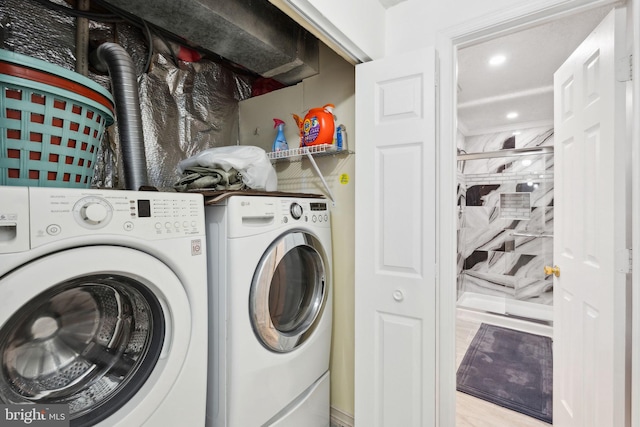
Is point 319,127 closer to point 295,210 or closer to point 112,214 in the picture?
point 295,210

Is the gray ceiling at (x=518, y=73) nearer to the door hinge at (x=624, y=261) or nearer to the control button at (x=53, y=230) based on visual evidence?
the door hinge at (x=624, y=261)

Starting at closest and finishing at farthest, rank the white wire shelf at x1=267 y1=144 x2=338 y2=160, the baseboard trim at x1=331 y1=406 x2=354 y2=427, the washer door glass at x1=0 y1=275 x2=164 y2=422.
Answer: the washer door glass at x1=0 y1=275 x2=164 y2=422 → the white wire shelf at x1=267 y1=144 x2=338 y2=160 → the baseboard trim at x1=331 y1=406 x2=354 y2=427

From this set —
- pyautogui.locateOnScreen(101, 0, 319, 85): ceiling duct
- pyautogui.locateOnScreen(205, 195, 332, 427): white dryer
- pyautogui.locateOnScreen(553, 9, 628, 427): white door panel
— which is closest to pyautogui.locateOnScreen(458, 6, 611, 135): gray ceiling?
pyautogui.locateOnScreen(553, 9, 628, 427): white door panel

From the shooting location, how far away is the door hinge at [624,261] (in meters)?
1.02

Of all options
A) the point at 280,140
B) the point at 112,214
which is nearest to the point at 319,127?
the point at 280,140

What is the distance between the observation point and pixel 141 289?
2.84 ft

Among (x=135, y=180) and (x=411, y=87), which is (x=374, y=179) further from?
(x=135, y=180)

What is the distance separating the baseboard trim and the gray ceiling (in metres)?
2.08

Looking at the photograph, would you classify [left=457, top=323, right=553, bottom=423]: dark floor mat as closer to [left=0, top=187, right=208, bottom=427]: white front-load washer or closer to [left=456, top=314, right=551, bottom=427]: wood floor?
[left=456, top=314, right=551, bottom=427]: wood floor

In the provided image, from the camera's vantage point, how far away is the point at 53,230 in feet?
2.23

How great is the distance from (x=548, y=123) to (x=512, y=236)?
4.74 ft

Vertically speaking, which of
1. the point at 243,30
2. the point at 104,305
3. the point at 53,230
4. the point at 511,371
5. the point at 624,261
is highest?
the point at 243,30

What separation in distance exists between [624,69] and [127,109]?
2007 millimetres

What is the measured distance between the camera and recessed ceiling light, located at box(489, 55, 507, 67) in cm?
216
